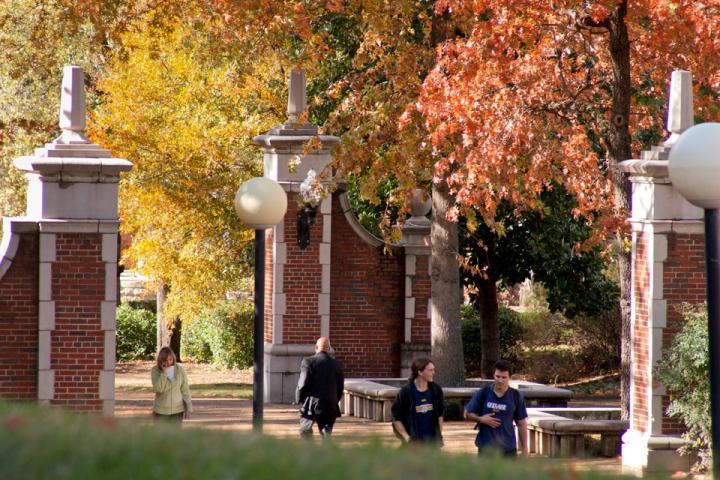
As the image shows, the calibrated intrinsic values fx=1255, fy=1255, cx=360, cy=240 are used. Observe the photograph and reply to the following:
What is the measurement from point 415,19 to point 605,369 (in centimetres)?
988

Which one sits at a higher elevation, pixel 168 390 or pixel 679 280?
pixel 679 280

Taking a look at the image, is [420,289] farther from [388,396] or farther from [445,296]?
[388,396]

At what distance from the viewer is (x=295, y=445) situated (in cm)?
522

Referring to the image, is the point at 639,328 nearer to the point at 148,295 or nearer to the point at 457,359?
the point at 457,359

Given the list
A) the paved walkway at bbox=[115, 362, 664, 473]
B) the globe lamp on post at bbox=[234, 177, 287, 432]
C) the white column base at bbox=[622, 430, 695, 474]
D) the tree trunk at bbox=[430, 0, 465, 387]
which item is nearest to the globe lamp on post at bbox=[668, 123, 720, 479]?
the paved walkway at bbox=[115, 362, 664, 473]

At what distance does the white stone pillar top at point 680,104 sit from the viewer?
13.4 metres

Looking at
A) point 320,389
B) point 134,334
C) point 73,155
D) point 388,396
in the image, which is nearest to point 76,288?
point 73,155

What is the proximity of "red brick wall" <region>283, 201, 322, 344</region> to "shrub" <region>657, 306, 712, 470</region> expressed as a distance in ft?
25.0

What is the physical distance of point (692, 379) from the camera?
1309 cm

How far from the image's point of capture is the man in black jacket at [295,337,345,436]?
43.4 ft

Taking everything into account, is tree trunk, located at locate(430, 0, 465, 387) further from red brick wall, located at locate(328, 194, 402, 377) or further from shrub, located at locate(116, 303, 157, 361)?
shrub, located at locate(116, 303, 157, 361)

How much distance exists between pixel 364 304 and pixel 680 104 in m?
8.40

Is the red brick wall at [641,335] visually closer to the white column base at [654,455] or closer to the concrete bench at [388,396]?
the white column base at [654,455]

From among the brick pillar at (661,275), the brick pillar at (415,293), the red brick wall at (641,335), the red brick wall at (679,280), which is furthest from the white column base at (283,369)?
the red brick wall at (679,280)
